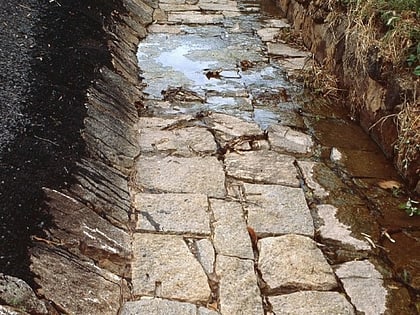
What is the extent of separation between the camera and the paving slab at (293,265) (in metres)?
2.80

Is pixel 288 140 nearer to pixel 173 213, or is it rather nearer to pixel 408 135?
pixel 408 135

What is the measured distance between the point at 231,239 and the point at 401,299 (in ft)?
2.87

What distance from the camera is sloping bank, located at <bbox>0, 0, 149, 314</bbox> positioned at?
240 cm

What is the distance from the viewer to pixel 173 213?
10.6ft

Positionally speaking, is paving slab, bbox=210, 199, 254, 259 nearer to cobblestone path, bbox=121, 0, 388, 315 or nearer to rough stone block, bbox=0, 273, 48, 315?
cobblestone path, bbox=121, 0, 388, 315

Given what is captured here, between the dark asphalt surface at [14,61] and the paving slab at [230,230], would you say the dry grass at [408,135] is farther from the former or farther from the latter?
the dark asphalt surface at [14,61]

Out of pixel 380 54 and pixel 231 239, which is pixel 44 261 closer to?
pixel 231 239

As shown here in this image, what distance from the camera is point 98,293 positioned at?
97.7 inches

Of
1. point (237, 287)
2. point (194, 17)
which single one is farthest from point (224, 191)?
point (194, 17)

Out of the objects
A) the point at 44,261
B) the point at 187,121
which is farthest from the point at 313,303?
the point at 187,121

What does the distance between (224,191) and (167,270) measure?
837 millimetres

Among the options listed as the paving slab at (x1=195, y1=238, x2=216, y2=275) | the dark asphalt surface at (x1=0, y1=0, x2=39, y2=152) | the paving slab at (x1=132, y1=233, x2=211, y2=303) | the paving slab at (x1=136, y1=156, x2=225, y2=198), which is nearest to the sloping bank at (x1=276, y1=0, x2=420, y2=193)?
the paving slab at (x1=136, y1=156, x2=225, y2=198)

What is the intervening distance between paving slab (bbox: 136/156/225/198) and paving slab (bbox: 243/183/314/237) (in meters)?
0.20

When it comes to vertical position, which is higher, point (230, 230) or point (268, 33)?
point (268, 33)
